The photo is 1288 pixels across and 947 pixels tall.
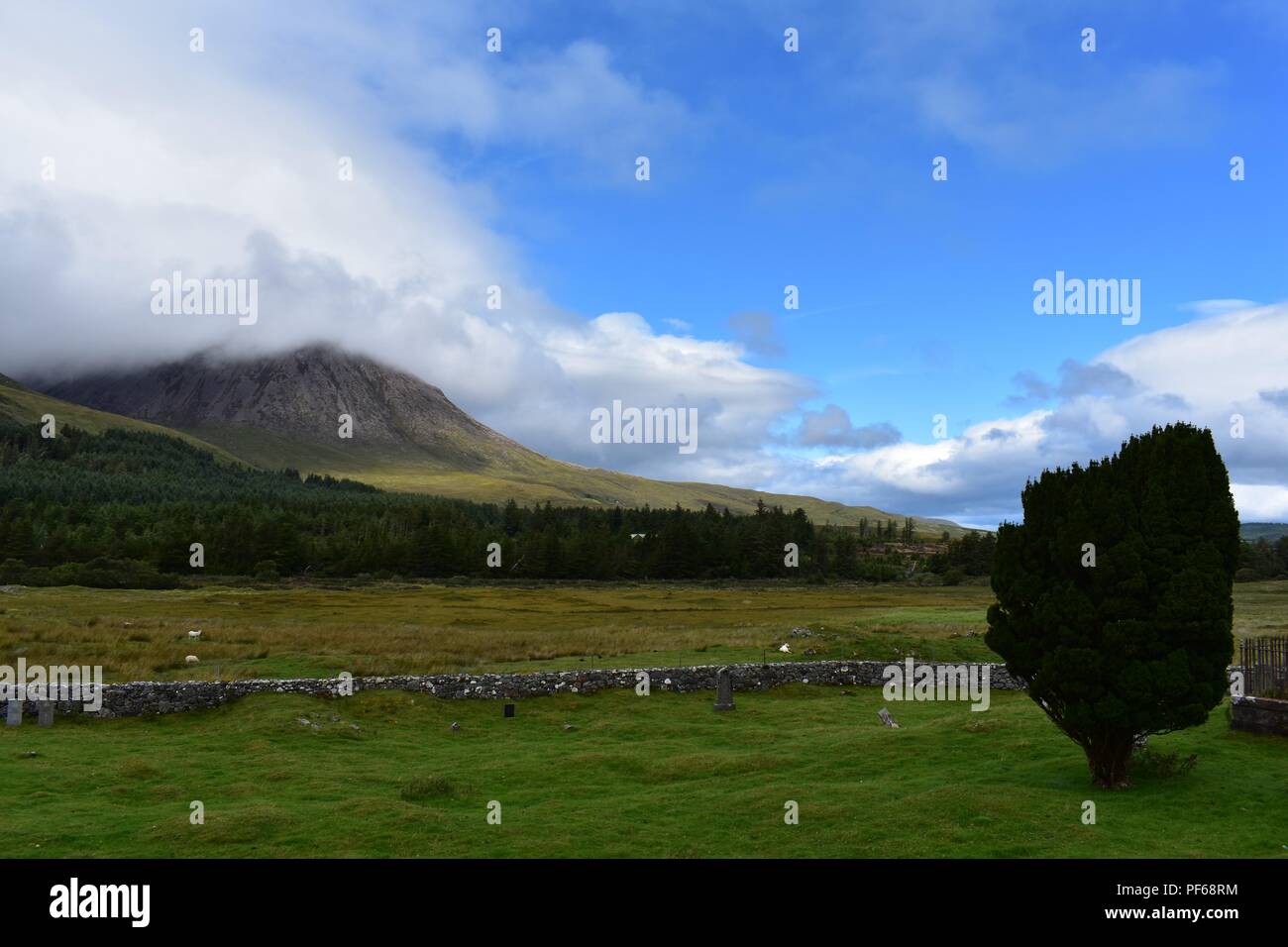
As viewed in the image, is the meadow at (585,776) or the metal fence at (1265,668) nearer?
the meadow at (585,776)

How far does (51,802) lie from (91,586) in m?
101

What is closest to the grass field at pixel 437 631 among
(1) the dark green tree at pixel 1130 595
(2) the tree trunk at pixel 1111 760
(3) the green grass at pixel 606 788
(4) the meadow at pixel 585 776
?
(4) the meadow at pixel 585 776

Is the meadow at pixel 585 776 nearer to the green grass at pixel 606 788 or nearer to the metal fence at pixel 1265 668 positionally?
the green grass at pixel 606 788

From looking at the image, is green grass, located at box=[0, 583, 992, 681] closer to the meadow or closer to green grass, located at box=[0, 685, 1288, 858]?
the meadow

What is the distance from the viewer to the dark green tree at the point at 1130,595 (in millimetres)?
17906

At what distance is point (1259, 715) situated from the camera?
22891mm

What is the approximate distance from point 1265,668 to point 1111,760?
8711mm

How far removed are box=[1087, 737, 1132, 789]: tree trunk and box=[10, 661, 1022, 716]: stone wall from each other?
20.9 m

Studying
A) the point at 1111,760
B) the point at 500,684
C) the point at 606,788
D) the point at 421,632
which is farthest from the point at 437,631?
the point at 1111,760

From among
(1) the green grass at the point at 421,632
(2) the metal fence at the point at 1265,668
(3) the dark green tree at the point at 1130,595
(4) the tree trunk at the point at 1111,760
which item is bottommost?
(1) the green grass at the point at 421,632

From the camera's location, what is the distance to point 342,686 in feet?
112

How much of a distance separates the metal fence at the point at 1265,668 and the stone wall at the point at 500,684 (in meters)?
15.9
